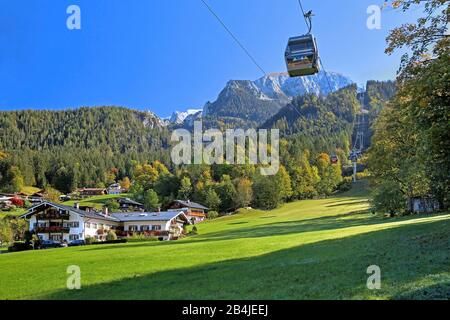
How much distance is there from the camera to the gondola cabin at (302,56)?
24.7 meters

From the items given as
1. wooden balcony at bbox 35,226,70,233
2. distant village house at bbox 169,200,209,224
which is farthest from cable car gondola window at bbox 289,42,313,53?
distant village house at bbox 169,200,209,224

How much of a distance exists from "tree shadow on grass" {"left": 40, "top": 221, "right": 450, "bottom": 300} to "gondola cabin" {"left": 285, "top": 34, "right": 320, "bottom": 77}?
996cm

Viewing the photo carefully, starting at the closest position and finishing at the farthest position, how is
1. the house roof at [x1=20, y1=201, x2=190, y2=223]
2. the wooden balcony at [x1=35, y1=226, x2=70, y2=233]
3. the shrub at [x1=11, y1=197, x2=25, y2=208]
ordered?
the wooden balcony at [x1=35, y1=226, x2=70, y2=233] < the house roof at [x1=20, y1=201, x2=190, y2=223] < the shrub at [x1=11, y1=197, x2=25, y2=208]

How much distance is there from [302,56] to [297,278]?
1329 cm

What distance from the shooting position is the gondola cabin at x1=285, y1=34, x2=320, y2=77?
24.7 metres

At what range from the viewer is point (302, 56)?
81.4 feet

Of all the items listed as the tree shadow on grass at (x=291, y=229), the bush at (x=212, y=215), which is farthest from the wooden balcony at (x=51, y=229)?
the bush at (x=212, y=215)

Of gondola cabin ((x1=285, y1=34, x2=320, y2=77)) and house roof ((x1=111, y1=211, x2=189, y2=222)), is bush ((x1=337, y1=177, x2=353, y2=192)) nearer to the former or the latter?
house roof ((x1=111, y1=211, x2=189, y2=222))

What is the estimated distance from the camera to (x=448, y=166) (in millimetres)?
20328

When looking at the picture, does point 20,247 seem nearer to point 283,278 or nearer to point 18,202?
point 283,278

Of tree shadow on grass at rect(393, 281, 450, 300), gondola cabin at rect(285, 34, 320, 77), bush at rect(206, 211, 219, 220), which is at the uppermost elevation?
gondola cabin at rect(285, 34, 320, 77)

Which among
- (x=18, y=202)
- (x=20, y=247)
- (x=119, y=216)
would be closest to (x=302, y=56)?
(x=20, y=247)

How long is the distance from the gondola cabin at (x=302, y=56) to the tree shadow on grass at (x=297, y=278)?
392 inches
